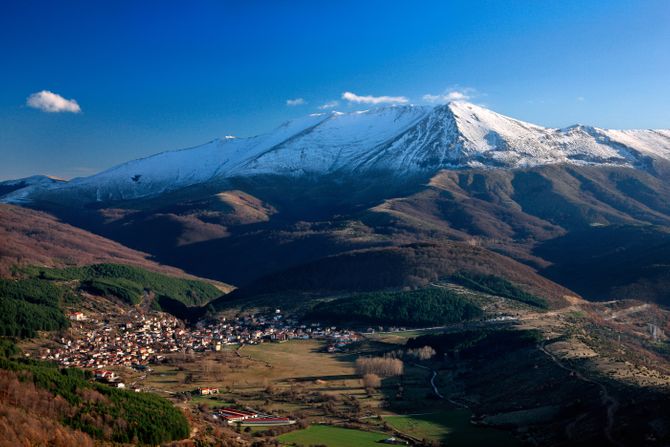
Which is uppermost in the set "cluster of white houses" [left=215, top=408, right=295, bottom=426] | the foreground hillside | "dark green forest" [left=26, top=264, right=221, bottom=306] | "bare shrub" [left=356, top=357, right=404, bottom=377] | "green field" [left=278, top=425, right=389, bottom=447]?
"dark green forest" [left=26, top=264, right=221, bottom=306]

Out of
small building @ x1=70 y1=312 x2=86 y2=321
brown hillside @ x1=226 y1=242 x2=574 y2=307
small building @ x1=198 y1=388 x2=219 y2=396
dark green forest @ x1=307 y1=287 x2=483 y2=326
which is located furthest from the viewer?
brown hillside @ x1=226 y1=242 x2=574 y2=307

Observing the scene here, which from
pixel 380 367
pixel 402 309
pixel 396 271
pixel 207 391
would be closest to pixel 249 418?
pixel 207 391

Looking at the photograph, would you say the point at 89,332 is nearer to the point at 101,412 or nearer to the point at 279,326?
the point at 279,326

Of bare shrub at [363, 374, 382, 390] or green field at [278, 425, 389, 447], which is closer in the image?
green field at [278, 425, 389, 447]

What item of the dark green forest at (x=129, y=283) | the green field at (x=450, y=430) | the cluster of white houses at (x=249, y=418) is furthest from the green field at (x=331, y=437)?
the dark green forest at (x=129, y=283)

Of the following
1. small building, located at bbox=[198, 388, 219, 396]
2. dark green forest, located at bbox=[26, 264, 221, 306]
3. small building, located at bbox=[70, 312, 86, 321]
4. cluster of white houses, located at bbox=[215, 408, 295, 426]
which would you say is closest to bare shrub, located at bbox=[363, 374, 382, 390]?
small building, located at bbox=[198, 388, 219, 396]

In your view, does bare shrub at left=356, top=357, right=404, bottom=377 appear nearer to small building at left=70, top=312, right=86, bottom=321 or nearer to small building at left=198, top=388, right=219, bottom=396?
small building at left=198, top=388, right=219, bottom=396

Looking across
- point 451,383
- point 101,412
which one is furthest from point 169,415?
point 451,383
